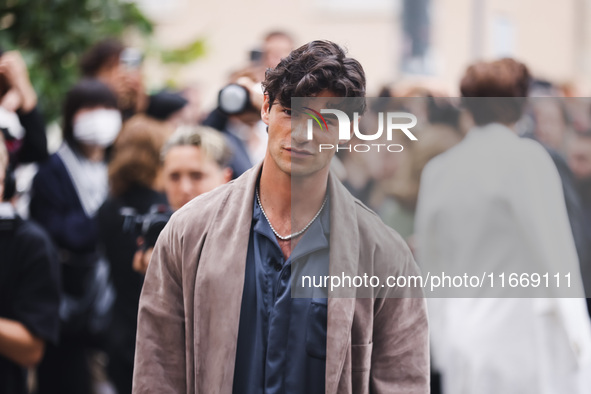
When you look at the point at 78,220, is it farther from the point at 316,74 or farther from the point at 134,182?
the point at 316,74

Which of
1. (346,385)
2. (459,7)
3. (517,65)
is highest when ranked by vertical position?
(459,7)

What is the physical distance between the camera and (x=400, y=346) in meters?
2.35

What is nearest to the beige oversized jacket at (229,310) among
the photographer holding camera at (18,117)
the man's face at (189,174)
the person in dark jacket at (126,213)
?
the man's face at (189,174)

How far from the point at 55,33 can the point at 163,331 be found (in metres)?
4.25

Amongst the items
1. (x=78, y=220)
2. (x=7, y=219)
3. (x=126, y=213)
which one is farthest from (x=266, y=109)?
(x=78, y=220)

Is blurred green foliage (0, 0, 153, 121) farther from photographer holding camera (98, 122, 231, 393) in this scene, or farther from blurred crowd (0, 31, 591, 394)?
photographer holding camera (98, 122, 231, 393)

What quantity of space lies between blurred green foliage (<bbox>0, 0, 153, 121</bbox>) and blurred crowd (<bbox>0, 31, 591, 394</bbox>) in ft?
2.02

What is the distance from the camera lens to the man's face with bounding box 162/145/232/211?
11.2ft

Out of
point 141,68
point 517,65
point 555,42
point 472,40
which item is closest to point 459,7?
point 555,42

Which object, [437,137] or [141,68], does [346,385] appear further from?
[141,68]

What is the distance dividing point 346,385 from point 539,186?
0.95 m

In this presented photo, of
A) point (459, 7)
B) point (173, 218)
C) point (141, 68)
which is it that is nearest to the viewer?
point (173, 218)

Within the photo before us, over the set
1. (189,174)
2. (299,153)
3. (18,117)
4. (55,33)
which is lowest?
(299,153)

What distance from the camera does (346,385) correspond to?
226 centimetres
